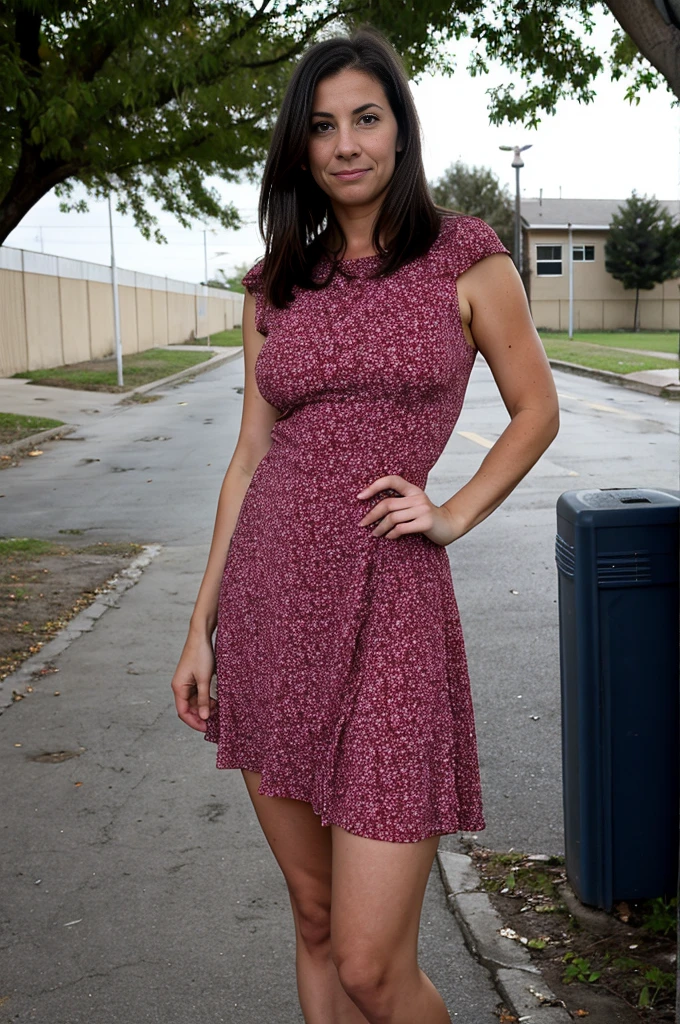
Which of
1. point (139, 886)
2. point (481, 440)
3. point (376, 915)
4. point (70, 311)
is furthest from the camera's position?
point (70, 311)

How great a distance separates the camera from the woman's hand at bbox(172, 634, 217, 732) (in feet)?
8.22

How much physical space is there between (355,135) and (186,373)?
30.9m

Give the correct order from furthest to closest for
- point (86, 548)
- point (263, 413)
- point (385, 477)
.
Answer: point (86, 548) → point (263, 413) → point (385, 477)

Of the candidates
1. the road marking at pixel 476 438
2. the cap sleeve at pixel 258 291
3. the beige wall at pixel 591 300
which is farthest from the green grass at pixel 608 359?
the cap sleeve at pixel 258 291

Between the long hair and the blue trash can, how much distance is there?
4.16ft

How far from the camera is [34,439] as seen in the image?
57.8 ft

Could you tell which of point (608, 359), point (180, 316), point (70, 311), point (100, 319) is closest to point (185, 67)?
point (608, 359)

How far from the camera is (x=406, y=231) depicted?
2.27m

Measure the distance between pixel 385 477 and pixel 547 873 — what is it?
2.27 meters

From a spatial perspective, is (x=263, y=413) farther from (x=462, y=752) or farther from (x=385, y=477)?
(x=462, y=752)

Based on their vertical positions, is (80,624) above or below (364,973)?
below

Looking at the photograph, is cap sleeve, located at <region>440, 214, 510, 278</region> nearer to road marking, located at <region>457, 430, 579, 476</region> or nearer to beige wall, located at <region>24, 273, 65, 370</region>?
road marking, located at <region>457, 430, 579, 476</region>

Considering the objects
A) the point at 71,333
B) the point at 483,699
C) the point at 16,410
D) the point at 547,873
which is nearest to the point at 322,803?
the point at 547,873

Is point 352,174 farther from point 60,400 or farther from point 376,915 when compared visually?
point 60,400
